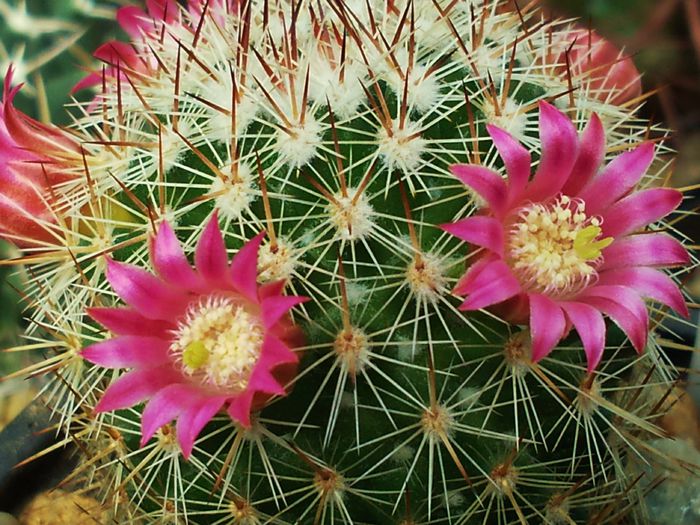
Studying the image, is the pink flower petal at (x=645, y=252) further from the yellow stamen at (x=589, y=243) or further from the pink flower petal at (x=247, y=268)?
the pink flower petal at (x=247, y=268)

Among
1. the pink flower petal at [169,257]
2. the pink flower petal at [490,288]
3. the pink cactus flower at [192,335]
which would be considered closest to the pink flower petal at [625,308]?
the pink flower petal at [490,288]

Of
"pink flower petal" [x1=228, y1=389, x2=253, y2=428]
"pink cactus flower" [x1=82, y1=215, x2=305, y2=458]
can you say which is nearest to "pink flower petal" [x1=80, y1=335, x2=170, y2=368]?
"pink cactus flower" [x1=82, y1=215, x2=305, y2=458]

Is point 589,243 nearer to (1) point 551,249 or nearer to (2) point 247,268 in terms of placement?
(1) point 551,249

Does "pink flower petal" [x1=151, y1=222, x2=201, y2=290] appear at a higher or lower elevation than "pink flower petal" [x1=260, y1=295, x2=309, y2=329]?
lower

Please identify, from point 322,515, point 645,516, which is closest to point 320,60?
point 322,515

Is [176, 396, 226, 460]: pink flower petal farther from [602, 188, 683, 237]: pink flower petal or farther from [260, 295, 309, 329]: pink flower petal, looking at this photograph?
[602, 188, 683, 237]: pink flower petal

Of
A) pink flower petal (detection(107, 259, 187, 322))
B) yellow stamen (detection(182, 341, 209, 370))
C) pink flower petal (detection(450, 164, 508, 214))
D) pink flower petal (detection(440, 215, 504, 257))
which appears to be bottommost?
yellow stamen (detection(182, 341, 209, 370))

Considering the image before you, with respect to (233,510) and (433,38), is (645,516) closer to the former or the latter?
(233,510)
